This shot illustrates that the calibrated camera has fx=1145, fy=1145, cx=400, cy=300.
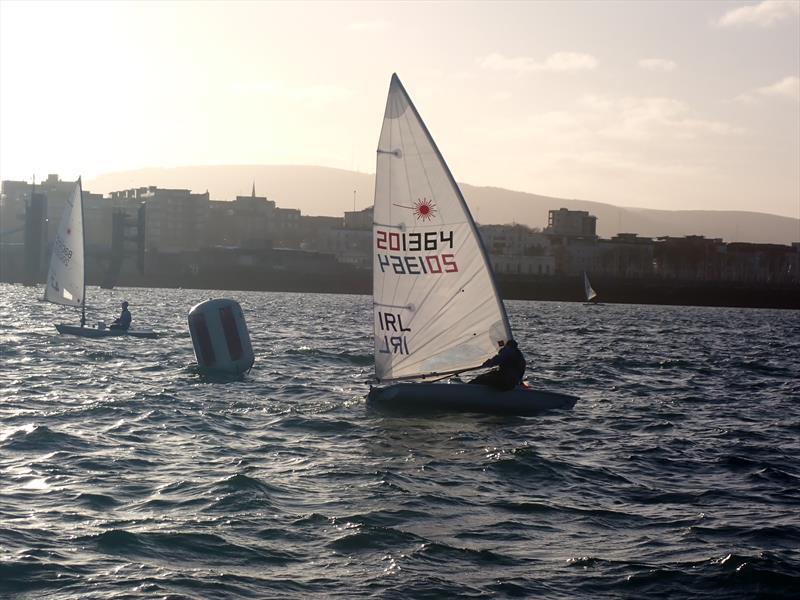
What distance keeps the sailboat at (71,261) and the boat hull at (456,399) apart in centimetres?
2272

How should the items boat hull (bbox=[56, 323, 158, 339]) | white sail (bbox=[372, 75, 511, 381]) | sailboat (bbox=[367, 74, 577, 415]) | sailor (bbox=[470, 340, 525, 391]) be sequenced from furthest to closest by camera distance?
boat hull (bbox=[56, 323, 158, 339])
white sail (bbox=[372, 75, 511, 381])
sailboat (bbox=[367, 74, 577, 415])
sailor (bbox=[470, 340, 525, 391])

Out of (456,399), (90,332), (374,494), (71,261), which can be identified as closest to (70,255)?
(71,261)

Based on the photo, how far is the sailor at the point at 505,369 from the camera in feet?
74.6

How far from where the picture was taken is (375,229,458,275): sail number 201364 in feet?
77.4

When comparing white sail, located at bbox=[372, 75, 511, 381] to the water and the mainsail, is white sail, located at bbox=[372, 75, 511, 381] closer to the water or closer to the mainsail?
the water

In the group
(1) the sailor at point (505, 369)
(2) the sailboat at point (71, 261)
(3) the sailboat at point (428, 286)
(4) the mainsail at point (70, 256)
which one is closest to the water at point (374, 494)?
(3) the sailboat at point (428, 286)

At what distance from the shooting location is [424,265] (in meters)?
23.7

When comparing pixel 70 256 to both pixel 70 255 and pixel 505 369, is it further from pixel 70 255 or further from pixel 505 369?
pixel 505 369

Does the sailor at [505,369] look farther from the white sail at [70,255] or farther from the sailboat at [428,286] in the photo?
the white sail at [70,255]

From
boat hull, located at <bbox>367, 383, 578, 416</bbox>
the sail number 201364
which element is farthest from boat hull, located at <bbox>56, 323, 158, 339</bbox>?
boat hull, located at <bbox>367, 383, 578, 416</bbox>

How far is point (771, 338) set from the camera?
221 ft

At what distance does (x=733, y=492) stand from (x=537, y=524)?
384cm

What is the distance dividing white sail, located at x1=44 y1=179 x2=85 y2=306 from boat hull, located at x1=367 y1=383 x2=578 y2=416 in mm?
24786

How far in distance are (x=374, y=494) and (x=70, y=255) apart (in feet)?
114
